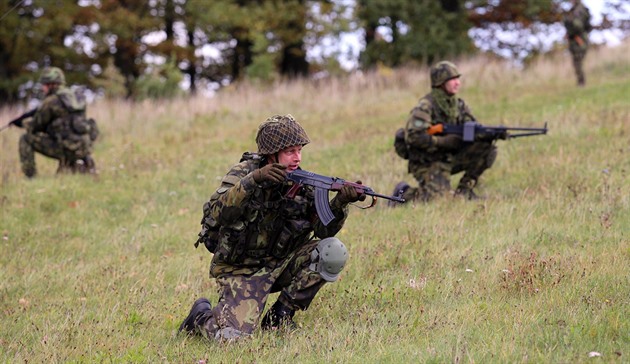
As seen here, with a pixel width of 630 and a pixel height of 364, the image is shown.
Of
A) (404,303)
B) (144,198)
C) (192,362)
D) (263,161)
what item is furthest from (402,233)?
(144,198)

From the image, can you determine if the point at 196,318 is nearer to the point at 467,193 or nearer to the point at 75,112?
the point at 467,193

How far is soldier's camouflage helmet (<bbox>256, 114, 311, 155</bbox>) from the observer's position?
544 centimetres

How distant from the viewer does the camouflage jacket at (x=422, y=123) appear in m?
9.44

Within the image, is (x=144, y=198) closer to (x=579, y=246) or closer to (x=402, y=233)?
(x=402, y=233)

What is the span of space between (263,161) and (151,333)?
148 centimetres

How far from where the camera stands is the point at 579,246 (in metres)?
A: 6.81

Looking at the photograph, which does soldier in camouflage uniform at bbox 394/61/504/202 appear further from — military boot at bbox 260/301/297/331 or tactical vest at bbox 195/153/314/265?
military boot at bbox 260/301/297/331

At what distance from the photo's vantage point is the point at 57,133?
1267 cm

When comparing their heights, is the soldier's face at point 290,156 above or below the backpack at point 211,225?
above

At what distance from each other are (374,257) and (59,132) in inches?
287

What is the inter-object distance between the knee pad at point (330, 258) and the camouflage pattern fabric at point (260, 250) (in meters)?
0.10

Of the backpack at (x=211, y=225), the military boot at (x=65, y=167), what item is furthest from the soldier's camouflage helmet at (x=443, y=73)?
the military boot at (x=65, y=167)

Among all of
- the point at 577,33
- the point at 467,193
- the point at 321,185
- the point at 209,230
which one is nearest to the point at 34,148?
the point at 467,193

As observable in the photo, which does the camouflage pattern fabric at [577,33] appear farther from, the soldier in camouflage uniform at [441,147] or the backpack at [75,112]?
the backpack at [75,112]
